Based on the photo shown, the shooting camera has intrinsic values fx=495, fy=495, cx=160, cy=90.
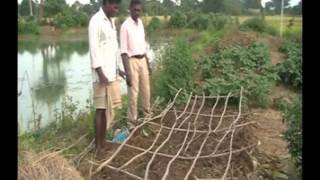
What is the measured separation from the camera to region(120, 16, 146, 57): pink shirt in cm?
630

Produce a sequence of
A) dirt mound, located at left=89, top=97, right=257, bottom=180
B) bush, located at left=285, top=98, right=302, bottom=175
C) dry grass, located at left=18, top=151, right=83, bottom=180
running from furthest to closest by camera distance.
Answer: dirt mound, located at left=89, top=97, right=257, bottom=180, bush, located at left=285, top=98, right=302, bottom=175, dry grass, located at left=18, top=151, right=83, bottom=180

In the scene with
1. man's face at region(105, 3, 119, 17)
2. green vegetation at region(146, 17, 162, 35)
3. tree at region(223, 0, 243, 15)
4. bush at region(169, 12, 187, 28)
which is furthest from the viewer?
bush at region(169, 12, 187, 28)

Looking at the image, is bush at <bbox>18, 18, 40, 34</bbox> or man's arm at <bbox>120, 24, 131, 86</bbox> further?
bush at <bbox>18, 18, 40, 34</bbox>

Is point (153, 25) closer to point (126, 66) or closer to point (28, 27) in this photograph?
point (28, 27)

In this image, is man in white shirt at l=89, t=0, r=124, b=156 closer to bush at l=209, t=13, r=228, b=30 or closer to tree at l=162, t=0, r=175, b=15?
bush at l=209, t=13, r=228, b=30

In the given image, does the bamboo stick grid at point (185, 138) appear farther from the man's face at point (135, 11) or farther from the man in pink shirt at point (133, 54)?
the man's face at point (135, 11)

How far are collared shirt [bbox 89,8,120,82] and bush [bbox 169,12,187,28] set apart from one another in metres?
A: 31.4

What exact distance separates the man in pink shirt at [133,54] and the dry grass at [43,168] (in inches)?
87.9

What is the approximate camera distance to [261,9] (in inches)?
1213

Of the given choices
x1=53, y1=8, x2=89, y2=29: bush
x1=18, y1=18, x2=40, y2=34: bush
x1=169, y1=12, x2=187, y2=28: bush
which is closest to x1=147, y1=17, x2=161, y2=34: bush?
x1=169, y1=12, x2=187, y2=28: bush

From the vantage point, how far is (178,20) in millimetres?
36594
